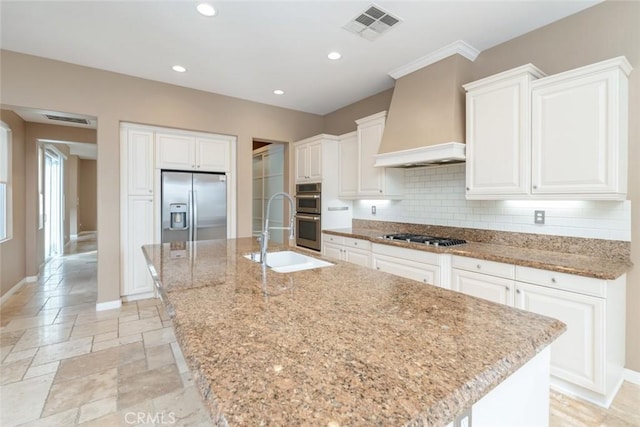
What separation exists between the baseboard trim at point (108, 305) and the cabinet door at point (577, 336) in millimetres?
4184

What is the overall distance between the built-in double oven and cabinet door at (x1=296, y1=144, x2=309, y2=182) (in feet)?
0.40

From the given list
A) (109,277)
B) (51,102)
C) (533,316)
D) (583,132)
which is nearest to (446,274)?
(583,132)

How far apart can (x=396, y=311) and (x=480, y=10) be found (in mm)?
2493

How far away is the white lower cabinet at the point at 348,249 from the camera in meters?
3.42

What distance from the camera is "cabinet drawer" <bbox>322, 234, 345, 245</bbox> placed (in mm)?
3809

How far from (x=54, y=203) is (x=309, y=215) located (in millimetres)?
6499

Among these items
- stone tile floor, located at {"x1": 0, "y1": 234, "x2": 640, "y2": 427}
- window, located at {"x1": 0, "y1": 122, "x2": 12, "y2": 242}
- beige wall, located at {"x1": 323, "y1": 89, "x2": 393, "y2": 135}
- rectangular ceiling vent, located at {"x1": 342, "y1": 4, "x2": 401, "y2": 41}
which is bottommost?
stone tile floor, located at {"x1": 0, "y1": 234, "x2": 640, "y2": 427}

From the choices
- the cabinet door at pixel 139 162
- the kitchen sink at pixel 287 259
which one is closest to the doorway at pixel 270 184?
the cabinet door at pixel 139 162

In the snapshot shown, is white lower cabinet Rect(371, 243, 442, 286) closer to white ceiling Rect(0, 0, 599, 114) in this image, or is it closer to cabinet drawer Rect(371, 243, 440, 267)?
cabinet drawer Rect(371, 243, 440, 267)

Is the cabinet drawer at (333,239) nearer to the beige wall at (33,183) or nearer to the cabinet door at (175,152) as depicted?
the cabinet door at (175,152)

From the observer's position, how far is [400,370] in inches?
26.7

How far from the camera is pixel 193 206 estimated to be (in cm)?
405

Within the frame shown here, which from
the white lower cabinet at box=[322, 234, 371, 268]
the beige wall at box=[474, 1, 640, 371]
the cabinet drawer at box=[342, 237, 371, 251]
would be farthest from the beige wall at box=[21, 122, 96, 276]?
the beige wall at box=[474, 1, 640, 371]

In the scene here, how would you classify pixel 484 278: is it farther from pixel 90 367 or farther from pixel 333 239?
pixel 90 367
